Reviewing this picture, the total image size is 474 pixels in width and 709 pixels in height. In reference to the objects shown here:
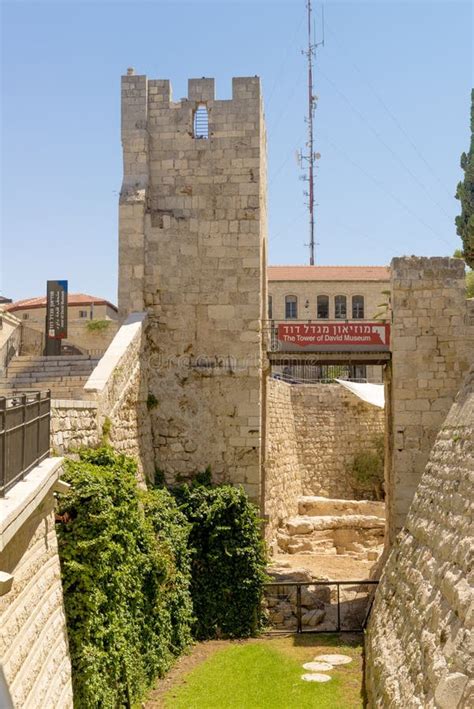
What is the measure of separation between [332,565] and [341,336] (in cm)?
645

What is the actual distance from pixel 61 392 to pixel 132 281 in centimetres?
322

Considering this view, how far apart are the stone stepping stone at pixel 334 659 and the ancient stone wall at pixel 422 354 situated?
9.45 ft

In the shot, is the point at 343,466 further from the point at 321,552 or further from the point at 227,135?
the point at 227,135

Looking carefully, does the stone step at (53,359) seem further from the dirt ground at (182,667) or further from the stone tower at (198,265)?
the dirt ground at (182,667)

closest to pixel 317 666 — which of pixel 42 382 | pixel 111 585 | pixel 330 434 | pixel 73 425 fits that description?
pixel 111 585

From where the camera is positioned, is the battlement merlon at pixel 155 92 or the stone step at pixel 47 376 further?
the battlement merlon at pixel 155 92

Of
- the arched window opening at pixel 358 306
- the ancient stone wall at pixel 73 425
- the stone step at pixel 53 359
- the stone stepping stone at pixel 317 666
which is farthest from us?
the arched window opening at pixel 358 306

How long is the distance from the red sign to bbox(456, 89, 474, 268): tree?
3410 millimetres

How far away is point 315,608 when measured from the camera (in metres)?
14.5

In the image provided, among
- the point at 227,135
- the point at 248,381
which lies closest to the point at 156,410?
the point at 248,381

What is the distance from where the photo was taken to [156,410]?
1466 cm

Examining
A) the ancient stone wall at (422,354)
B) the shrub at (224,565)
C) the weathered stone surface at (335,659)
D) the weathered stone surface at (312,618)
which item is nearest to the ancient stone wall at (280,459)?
the weathered stone surface at (312,618)

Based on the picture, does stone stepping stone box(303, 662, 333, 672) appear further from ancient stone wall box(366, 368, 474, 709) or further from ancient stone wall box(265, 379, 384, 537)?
ancient stone wall box(265, 379, 384, 537)

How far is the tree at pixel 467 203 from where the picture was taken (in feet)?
53.9
